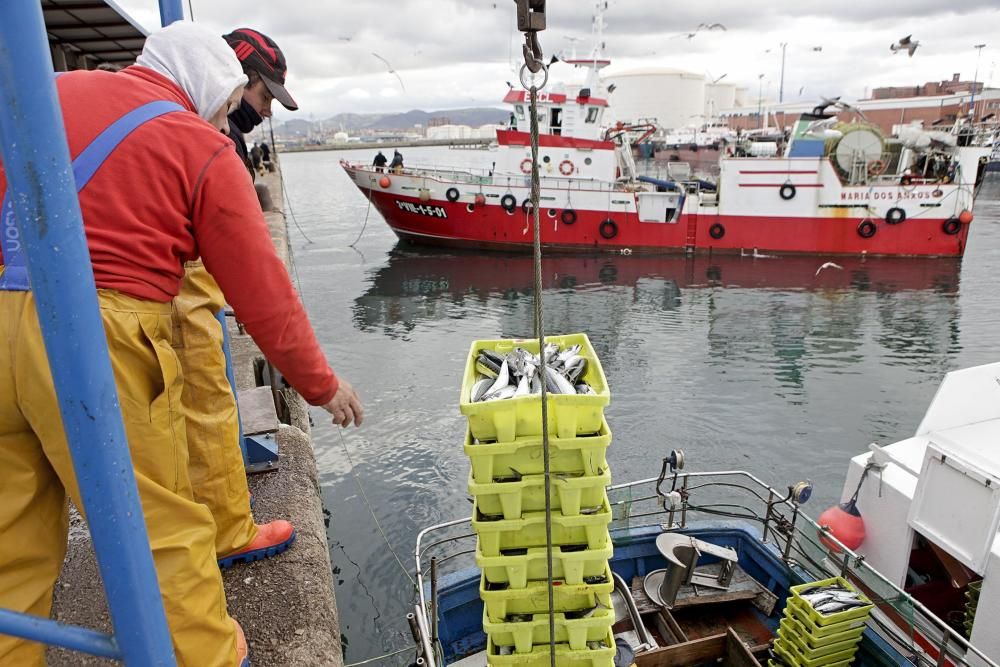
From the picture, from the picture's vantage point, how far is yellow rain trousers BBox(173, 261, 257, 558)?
6.95 feet

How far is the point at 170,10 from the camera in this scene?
2.81 meters

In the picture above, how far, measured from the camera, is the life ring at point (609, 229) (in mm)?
21656

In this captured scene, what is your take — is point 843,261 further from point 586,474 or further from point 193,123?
point 193,123

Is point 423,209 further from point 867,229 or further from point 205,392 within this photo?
point 205,392

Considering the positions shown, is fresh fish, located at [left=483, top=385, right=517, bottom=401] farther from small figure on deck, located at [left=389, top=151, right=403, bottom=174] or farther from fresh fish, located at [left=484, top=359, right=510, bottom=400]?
small figure on deck, located at [left=389, top=151, right=403, bottom=174]

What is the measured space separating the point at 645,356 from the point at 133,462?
12266 mm

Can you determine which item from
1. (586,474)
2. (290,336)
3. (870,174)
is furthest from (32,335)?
(870,174)

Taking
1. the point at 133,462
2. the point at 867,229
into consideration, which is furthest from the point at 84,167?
the point at 867,229

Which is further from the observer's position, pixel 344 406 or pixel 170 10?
pixel 170 10

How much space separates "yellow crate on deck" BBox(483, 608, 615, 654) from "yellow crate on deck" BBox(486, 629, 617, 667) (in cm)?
2

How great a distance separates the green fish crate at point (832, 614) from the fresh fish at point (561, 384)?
2.83m

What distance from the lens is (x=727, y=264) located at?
2102 cm

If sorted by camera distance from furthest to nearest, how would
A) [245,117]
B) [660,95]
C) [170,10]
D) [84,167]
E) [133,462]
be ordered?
[660,95] → [245,117] → [170,10] → [133,462] → [84,167]

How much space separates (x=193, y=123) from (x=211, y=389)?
0.97 metres
